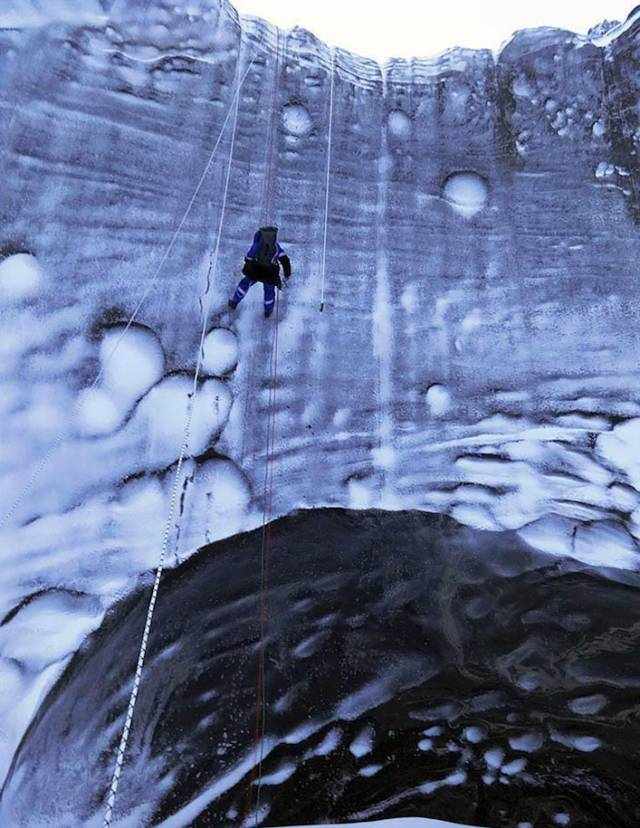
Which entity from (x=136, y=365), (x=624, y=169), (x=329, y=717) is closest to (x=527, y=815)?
(x=329, y=717)

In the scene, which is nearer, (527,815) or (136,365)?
(527,815)

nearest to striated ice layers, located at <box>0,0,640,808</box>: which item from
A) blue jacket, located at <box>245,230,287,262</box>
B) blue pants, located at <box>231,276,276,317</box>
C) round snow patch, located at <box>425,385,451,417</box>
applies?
round snow patch, located at <box>425,385,451,417</box>

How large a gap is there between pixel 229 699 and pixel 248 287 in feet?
7.16

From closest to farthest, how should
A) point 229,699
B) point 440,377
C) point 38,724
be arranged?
point 38,724 → point 229,699 → point 440,377

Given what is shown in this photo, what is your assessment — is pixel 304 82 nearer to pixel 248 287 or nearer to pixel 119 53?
pixel 119 53

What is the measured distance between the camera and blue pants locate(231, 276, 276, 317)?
140 inches

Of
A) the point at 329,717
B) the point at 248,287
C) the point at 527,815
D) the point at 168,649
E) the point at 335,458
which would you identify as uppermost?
the point at 248,287

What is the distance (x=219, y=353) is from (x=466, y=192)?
2.18 m

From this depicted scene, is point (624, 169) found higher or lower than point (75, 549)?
higher

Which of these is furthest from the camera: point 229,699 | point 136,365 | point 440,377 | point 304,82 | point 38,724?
point 304,82

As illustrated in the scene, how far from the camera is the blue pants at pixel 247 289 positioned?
3559 mm

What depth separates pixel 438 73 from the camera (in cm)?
477

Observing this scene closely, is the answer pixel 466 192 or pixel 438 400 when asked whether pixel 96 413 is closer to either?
pixel 438 400

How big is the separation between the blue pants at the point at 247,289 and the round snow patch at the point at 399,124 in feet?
6.01
